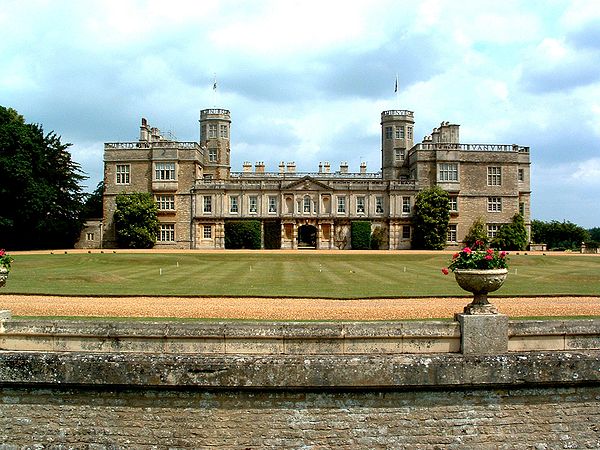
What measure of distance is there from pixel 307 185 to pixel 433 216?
11.9m

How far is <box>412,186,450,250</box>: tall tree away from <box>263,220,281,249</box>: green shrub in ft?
44.4

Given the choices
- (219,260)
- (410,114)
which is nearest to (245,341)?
(219,260)

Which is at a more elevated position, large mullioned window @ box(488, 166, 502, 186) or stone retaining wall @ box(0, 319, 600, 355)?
large mullioned window @ box(488, 166, 502, 186)

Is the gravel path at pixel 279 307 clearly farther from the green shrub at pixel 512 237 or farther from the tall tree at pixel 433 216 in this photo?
the green shrub at pixel 512 237

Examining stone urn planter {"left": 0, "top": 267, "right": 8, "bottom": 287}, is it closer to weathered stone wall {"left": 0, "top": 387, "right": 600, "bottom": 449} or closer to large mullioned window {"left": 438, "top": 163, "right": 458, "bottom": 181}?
weathered stone wall {"left": 0, "top": 387, "right": 600, "bottom": 449}

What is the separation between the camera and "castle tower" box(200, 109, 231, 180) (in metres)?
56.5

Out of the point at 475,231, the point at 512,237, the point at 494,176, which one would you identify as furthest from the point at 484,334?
the point at 494,176

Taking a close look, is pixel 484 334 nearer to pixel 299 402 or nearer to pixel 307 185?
pixel 299 402

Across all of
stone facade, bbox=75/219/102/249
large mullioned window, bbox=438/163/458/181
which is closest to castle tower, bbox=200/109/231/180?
stone facade, bbox=75/219/102/249

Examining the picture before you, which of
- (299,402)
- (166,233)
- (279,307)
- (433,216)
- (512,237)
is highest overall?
(433,216)

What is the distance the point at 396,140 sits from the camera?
56.4m

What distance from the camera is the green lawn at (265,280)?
58.1 feet

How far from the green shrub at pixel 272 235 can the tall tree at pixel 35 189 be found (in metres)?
17.0

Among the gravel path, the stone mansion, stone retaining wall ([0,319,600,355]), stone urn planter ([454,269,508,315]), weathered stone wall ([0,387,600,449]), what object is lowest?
weathered stone wall ([0,387,600,449])
